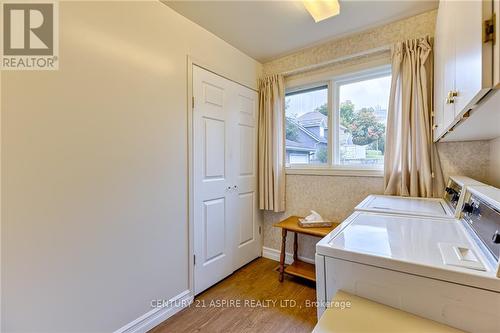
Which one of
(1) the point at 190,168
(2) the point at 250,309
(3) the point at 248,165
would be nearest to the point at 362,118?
(3) the point at 248,165

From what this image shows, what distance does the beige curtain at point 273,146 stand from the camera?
2633 mm

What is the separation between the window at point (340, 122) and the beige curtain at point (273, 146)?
15cm

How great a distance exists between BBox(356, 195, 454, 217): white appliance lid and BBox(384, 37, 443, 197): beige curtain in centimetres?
17

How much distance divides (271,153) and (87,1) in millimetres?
1957

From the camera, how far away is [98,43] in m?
1.39

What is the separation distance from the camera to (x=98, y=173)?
54.8 inches

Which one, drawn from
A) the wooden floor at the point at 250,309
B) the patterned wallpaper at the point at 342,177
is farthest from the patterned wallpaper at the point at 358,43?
the wooden floor at the point at 250,309

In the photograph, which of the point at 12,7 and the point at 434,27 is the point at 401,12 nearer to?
the point at 434,27

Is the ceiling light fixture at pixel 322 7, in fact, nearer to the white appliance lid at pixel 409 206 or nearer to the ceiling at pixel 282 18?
the ceiling at pixel 282 18

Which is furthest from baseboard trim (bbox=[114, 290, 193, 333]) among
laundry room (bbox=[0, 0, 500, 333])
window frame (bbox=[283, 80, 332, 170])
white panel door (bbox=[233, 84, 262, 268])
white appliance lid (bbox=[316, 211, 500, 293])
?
window frame (bbox=[283, 80, 332, 170])

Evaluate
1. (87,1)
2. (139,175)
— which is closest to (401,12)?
(87,1)

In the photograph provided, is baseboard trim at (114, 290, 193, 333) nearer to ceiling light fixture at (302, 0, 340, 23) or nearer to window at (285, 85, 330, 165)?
window at (285, 85, 330, 165)

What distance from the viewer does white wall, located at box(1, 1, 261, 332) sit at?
1.12m

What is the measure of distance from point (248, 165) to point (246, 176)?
132 mm
